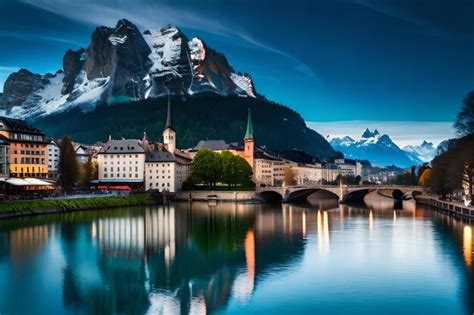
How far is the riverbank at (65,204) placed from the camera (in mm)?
74506

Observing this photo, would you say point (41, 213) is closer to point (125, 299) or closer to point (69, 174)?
point (69, 174)

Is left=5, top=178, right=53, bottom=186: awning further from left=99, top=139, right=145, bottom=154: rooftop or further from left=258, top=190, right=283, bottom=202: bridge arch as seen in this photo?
left=258, top=190, right=283, bottom=202: bridge arch

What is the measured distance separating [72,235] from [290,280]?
29336 mm

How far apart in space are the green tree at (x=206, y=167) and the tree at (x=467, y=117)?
58.4 metres

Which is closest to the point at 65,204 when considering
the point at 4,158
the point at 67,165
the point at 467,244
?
the point at 4,158

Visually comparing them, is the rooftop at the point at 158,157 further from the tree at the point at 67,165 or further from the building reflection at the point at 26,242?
the building reflection at the point at 26,242

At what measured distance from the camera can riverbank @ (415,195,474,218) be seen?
3098 inches

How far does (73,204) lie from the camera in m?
88.4

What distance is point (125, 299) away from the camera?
3225 centimetres

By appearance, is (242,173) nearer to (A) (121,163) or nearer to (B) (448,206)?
(A) (121,163)

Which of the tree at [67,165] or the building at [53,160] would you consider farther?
the building at [53,160]

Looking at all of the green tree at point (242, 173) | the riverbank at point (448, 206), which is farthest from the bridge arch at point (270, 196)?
the riverbank at point (448, 206)

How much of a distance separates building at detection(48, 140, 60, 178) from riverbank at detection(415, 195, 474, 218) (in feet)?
229

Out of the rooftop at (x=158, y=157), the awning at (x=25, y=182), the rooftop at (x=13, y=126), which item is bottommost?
the awning at (x=25, y=182)
